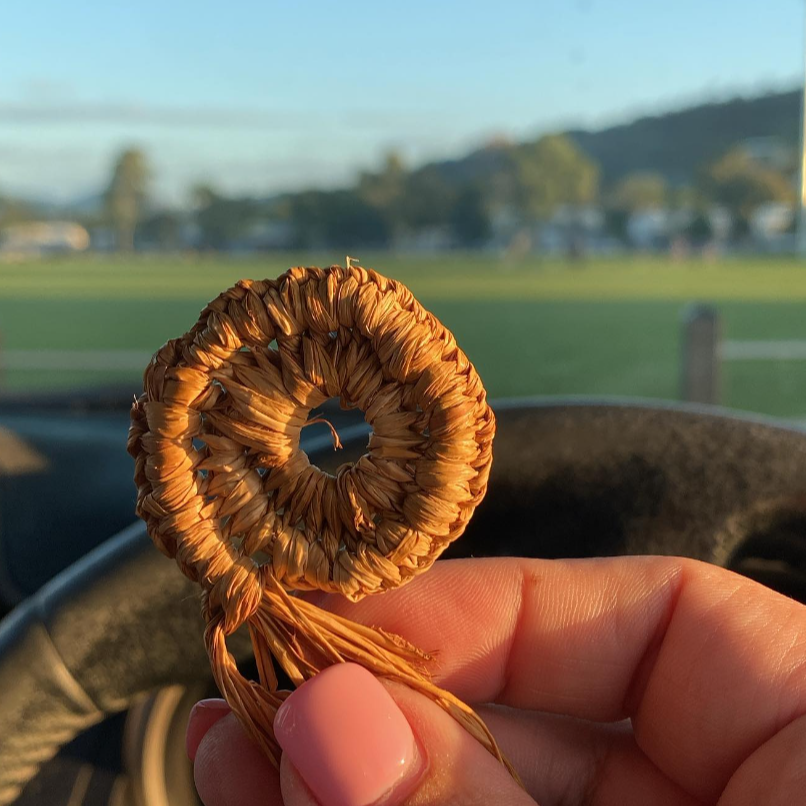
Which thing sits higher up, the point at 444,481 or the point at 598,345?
the point at 444,481

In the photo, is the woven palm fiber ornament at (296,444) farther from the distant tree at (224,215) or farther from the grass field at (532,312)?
the distant tree at (224,215)

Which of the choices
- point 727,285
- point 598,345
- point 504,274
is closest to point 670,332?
point 598,345

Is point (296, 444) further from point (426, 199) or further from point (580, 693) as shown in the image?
point (426, 199)

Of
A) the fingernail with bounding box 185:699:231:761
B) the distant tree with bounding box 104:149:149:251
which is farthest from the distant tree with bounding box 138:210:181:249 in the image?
the fingernail with bounding box 185:699:231:761

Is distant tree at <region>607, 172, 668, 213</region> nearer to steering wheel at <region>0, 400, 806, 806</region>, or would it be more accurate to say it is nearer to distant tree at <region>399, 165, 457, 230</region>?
distant tree at <region>399, 165, 457, 230</region>

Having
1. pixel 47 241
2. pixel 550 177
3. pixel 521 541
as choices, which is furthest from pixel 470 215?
pixel 521 541

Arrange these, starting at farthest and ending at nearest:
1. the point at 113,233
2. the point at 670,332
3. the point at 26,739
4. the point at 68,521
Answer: the point at 113,233
the point at 670,332
the point at 68,521
the point at 26,739

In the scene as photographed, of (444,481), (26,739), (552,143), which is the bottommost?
(26,739)

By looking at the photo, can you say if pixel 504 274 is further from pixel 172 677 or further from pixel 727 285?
pixel 172 677
